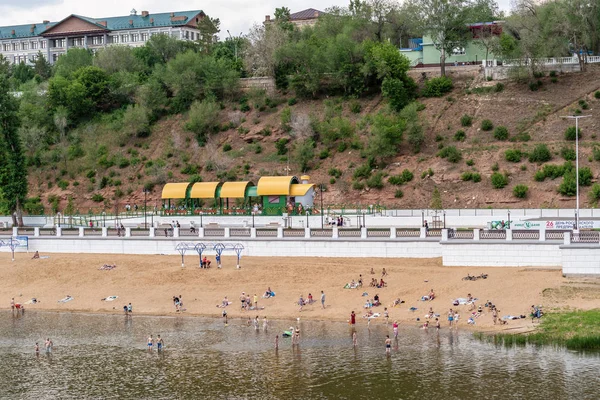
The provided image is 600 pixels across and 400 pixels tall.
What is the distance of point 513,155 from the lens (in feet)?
303

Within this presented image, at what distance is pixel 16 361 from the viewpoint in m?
43.5

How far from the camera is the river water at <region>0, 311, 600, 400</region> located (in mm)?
36938

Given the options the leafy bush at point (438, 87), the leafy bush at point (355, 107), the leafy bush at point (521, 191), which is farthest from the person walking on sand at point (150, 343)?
the leafy bush at point (438, 87)

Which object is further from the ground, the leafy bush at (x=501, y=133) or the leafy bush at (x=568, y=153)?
the leafy bush at (x=501, y=133)

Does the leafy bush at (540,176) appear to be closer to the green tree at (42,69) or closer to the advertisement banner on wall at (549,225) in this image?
the advertisement banner on wall at (549,225)

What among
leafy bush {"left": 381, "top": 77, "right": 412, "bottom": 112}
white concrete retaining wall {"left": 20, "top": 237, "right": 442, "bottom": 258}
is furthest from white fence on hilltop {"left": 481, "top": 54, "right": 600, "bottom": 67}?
white concrete retaining wall {"left": 20, "top": 237, "right": 442, "bottom": 258}

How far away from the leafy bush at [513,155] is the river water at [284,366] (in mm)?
48629

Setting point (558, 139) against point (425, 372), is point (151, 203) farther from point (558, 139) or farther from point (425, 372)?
point (425, 372)

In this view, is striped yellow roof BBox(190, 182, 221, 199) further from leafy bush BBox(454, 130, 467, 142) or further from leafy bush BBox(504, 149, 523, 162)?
leafy bush BBox(454, 130, 467, 142)

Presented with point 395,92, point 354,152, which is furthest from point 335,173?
point 395,92

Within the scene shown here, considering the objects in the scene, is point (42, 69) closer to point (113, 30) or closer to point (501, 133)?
point (113, 30)

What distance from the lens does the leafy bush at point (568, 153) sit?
89.4 m

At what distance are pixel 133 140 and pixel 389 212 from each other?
49.5m

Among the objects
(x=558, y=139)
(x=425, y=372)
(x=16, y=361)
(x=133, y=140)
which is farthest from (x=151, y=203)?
(x=425, y=372)
